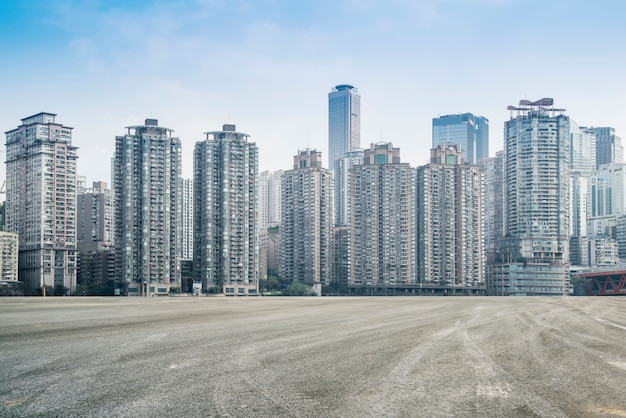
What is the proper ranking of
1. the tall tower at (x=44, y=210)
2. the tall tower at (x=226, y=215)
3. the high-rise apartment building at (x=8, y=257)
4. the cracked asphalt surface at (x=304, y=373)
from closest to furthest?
1. the cracked asphalt surface at (x=304, y=373)
2. the high-rise apartment building at (x=8, y=257)
3. the tall tower at (x=226, y=215)
4. the tall tower at (x=44, y=210)

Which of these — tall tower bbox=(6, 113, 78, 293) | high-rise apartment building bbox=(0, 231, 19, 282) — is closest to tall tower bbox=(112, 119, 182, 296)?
tall tower bbox=(6, 113, 78, 293)

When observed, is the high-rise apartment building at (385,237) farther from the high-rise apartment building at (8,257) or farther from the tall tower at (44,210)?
the high-rise apartment building at (8,257)

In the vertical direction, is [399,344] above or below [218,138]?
below

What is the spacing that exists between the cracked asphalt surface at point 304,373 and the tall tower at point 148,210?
137493 millimetres

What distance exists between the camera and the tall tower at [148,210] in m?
159

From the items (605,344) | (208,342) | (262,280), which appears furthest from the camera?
(262,280)

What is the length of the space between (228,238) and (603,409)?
157844mm

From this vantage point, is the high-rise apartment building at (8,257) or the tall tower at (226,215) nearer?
the high-rise apartment building at (8,257)

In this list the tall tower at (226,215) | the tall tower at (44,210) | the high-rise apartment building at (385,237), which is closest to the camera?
the tall tower at (226,215)

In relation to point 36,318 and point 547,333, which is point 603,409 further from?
point 36,318

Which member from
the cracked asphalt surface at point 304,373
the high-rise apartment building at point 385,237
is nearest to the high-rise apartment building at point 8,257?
the high-rise apartment building at point 385,237

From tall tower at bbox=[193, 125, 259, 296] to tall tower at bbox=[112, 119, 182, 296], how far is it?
235 inches

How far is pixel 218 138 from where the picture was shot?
176 meters

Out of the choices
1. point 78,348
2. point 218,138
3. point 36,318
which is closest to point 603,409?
point 78,348
